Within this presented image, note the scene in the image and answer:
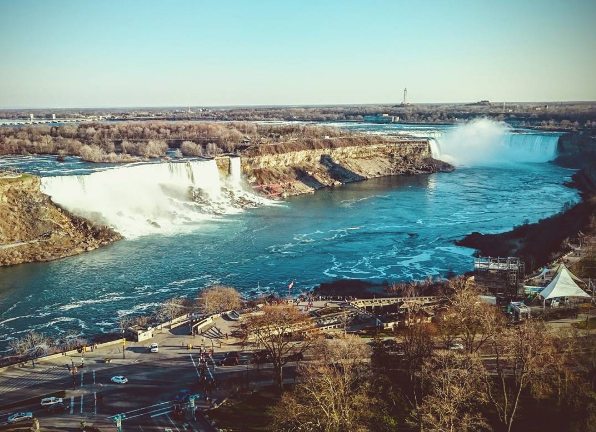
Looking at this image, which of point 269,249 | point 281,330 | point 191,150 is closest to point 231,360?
point 281,330

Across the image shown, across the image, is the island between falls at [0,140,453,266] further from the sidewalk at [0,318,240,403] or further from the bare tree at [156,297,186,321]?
the sidewalk at [0,318,240,403]

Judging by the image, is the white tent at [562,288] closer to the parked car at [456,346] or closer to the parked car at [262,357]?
the parked car at [456,346]

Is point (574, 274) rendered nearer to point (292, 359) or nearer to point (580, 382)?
point (580, 382)

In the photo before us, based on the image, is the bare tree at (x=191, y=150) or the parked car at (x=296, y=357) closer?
the parked car at (x=296, y=357)

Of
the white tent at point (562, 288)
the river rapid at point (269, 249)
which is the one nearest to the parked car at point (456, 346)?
the white tent at point (562, 288)

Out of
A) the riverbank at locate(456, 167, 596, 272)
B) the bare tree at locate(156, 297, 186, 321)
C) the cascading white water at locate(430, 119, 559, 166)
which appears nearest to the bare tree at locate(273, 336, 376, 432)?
the bare tree at locate(156, 297, 186, 321)

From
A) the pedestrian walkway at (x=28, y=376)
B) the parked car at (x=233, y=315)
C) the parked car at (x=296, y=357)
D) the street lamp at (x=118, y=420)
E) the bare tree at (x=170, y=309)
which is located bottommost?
the bare tree at (x=170, y=309)

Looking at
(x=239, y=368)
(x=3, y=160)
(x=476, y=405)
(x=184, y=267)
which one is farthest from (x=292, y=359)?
(x=3, y=160)
